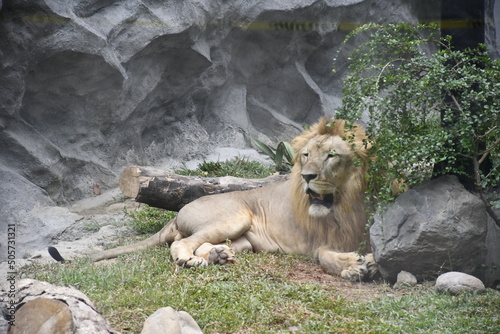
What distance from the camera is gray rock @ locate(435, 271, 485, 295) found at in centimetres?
427

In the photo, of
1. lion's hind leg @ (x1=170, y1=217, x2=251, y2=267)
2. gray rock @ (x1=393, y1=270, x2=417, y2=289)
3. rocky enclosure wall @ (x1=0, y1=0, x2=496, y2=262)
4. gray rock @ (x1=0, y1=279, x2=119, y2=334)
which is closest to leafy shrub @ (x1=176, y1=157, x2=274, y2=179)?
rocky enclosure wall @ (x1=0, y1=0, x2=496, y2=262)

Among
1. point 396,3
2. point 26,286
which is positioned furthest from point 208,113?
point 26,286

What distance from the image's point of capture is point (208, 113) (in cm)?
866

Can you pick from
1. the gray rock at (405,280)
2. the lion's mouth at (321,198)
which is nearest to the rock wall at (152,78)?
the lion's mouth at (321,198)

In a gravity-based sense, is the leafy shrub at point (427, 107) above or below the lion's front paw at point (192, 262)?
above

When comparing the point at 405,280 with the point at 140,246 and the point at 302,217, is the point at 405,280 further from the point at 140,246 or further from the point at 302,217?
the point at 140,246

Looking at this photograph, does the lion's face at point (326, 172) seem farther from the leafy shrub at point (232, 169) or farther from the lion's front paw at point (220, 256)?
the leafy shrub at point (232, 169)

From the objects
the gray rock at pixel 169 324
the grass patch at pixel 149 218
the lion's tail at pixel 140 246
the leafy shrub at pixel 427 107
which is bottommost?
the grass patch at pixel 149 218

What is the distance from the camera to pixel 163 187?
6496mm

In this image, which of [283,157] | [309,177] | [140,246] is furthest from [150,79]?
[309,177]

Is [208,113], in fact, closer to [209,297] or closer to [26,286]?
[209,297]

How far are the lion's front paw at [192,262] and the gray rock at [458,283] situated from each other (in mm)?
1800

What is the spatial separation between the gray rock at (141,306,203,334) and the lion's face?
2285mm

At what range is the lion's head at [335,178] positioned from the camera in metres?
5.39
